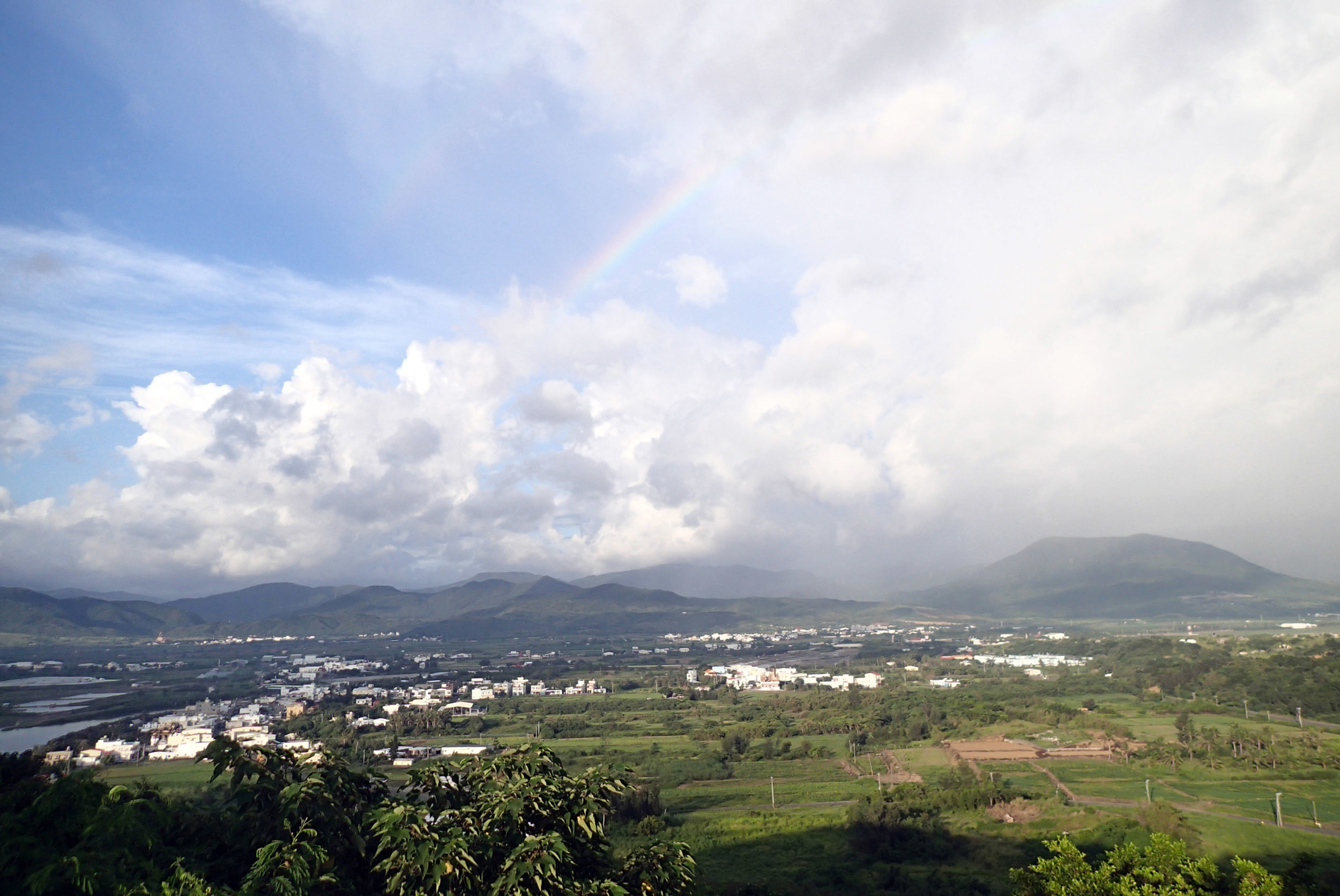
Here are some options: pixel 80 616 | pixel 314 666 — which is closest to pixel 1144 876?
pixel 314 666

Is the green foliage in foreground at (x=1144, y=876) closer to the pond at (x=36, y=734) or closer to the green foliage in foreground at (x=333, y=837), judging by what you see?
the green foliage in foreground at (x=333, y=837)

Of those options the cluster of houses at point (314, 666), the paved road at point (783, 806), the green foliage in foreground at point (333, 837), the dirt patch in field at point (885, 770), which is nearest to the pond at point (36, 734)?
the cluster of houses at point (314, 666)

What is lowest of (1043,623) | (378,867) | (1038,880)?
(1043,623)

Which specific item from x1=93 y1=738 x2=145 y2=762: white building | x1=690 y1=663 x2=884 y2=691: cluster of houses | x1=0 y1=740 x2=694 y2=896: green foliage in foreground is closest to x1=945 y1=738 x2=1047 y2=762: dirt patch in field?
x1=690 y1=663 x2=884 y2=691: cluster of houses

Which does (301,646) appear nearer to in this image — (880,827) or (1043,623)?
(880,827)

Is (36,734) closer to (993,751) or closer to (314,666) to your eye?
(314,666)

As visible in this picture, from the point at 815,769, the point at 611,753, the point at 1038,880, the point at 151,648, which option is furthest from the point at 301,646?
the point at 1038,880
